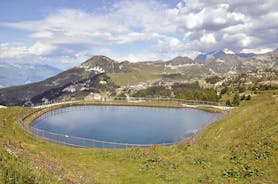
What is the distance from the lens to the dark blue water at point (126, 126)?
67.4 m

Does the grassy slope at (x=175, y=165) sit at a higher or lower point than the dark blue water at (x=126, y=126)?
higher

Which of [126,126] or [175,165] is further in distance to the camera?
[126,126]

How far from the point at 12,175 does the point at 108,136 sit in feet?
185

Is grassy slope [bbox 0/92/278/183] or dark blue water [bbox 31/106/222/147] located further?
dark blue water [bbox 31/106/222/147]

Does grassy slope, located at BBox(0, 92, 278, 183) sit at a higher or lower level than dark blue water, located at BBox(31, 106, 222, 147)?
higher

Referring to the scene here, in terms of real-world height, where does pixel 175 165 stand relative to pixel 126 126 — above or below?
above

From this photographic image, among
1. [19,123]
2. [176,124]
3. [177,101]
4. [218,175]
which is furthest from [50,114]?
[218,175]

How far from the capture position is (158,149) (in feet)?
122

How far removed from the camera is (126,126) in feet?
269

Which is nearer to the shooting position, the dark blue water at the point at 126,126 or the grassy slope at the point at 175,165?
the grassy slope at the point at 175,165

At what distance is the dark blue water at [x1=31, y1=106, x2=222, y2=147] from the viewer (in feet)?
221

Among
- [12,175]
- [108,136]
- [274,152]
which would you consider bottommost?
[108,136]

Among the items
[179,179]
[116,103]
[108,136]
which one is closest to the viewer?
[179,179]

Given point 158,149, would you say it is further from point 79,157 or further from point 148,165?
point 79,157
